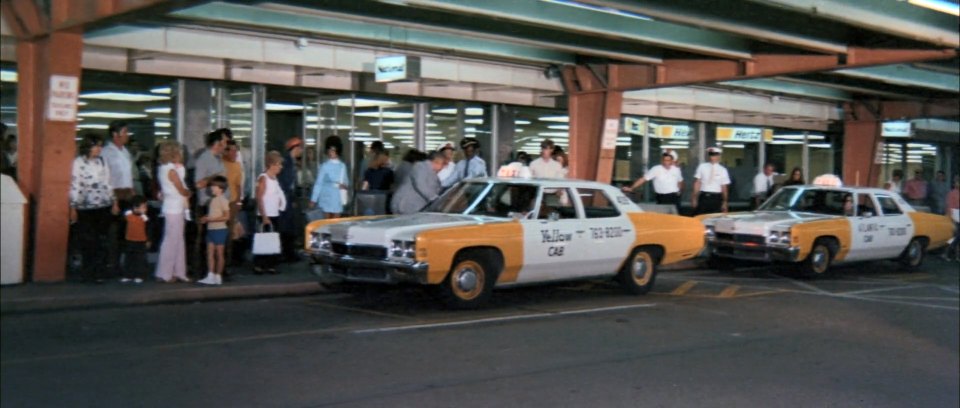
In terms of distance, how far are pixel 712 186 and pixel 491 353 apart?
1078 centimetres

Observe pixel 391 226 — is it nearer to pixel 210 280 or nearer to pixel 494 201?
pixel 494 201

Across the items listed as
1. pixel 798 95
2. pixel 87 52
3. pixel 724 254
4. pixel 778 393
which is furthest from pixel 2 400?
pixel 798 95

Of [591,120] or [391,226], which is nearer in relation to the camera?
[391,226]

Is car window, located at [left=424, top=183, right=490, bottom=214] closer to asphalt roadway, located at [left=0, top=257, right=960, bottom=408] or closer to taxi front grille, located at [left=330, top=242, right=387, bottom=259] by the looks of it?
asphalt roadway, located at [left=0, top=257, right=960, bottom=408]

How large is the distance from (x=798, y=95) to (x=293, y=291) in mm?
18143

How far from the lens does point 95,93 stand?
14297mm

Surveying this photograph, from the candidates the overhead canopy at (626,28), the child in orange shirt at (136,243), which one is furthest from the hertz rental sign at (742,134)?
the child in orange shirt at (136,243)

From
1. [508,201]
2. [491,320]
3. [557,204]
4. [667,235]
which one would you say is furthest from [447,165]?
[491,320]

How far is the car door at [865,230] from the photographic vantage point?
1590 centimetres

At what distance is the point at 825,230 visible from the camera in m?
15.2

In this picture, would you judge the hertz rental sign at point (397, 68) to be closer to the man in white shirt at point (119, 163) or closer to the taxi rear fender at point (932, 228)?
the man in white shirt at point (119, 163)

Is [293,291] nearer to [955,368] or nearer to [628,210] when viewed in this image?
[628,210]

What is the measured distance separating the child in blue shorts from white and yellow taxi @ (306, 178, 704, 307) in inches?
47.7

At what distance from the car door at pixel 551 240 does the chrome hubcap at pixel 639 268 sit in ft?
3.59
